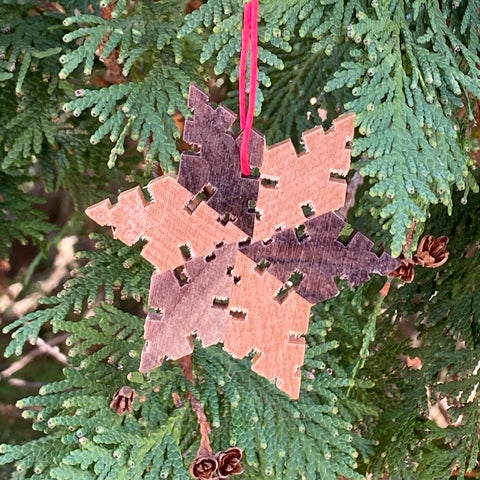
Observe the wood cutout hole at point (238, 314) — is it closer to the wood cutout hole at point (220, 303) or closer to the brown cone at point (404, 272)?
the wood cutout hole at point (220, 303)

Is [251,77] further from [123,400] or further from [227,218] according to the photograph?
[123,400]

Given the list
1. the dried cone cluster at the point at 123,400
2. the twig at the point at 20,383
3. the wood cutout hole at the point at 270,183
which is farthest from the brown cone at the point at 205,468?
the twig at the point at 20,383

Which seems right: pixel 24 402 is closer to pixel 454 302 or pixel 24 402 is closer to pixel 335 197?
pixel 335 197

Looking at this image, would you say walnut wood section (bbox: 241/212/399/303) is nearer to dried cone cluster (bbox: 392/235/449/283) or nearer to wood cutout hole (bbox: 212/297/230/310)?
wood cutout hole (bbox: 212/297/230/310)

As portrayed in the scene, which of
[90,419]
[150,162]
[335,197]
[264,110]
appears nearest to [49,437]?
[90,419]

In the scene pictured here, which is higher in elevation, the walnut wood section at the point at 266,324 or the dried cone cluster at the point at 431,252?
the dried cone cluster at the point at 431,252

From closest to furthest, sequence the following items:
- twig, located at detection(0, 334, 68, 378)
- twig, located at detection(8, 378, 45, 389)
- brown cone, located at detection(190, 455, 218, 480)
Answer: brown cone, located at detection(190, 455, 218, 480) → twig, located at detection(0, 334, 68, 378) → twig, located at detection(8, 378, 45, 389)

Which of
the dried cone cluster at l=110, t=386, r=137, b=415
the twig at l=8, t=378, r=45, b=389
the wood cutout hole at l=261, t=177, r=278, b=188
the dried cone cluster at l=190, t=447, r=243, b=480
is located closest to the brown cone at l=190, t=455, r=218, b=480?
the dried cone cluster at l=190, t=447, r=243, b=480
